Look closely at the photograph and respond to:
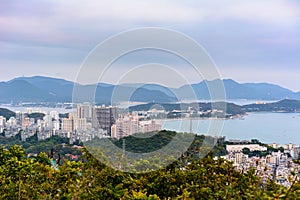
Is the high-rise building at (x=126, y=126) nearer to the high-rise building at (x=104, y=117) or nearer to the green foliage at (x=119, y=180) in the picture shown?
the high-rise building at (x=104, y=117)

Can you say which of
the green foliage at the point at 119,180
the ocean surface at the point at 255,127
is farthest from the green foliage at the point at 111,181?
the ocean surface at the point at 255,127

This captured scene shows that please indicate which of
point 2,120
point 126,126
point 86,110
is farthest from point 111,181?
point 2,120

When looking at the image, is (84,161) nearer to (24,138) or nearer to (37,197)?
(37,197)

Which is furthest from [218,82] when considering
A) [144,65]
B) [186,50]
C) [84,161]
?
[84,161]

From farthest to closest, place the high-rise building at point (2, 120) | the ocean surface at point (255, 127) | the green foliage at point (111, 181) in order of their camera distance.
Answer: the high-rise building at point (2, 120), the ocean surface at point (255, 127), the green foliage at point (111, 181)

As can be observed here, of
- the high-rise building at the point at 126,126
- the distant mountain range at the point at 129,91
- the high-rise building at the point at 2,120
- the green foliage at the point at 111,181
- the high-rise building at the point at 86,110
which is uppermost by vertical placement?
the distant mountain range at the point at 129,91

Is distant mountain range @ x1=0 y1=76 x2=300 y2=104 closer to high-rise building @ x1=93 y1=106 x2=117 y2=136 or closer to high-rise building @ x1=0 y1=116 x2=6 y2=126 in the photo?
high-rise building @ x1=93 y1=106 x2=117 y2=136
